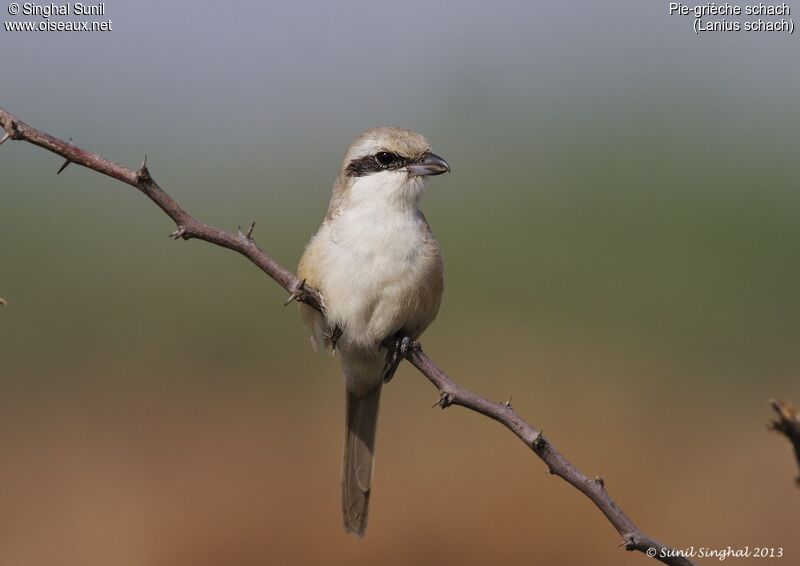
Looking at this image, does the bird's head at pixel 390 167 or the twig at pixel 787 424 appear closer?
the twig at pixel 787 424

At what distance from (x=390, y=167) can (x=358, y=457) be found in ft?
5.07

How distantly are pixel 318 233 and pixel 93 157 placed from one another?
199 cm

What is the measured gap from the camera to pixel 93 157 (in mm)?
2676

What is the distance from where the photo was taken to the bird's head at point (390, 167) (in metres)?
4.51

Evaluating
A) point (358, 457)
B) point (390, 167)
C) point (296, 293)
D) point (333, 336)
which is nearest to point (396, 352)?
point (333, 336)

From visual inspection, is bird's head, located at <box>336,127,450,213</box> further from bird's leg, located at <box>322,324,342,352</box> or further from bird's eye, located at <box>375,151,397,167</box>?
bird's leg, located at <box>322,324,342,352</box>

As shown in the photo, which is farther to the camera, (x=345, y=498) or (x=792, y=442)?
(x=345, y=498)

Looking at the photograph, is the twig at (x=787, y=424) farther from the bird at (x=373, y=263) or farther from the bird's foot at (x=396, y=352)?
the bird at (x=373, y=263)

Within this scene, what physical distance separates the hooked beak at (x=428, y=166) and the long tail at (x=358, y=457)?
1.30 m

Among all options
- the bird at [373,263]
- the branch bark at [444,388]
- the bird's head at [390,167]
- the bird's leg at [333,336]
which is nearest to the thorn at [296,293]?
the branch bark at [444,388]

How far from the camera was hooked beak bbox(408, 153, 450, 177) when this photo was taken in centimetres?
449

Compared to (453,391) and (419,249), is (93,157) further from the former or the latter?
(419,249)

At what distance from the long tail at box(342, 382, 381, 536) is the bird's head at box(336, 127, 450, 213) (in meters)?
1.19

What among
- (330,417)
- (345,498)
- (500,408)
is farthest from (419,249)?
(330,417)
